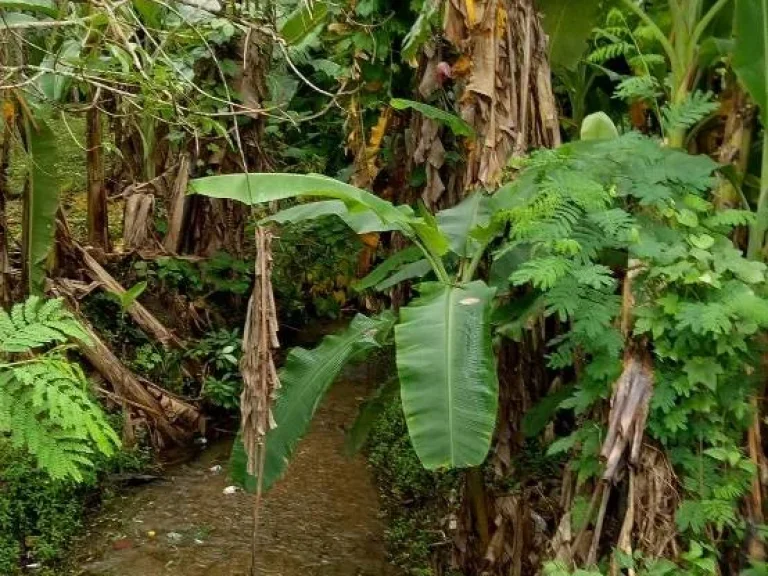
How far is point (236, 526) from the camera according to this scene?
4258mm

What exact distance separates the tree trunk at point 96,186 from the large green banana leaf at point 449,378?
290 cm

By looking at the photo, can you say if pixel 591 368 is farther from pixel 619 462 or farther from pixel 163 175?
pixel 163 175

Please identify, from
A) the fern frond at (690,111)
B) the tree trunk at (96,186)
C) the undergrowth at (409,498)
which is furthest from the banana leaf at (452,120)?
the tree trunk at (96,186)

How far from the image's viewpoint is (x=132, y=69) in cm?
346

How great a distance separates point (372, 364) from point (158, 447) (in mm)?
2123

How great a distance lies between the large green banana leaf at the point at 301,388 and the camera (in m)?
2.99

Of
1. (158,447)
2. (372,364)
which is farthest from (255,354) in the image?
(372,364)

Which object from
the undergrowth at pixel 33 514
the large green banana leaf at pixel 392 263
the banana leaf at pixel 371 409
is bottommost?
the undergrowth at pixel 33 514

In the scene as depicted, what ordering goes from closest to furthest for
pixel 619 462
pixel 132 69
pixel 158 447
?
pixel 619 462 < pixel 132 69 < pixel 158 447

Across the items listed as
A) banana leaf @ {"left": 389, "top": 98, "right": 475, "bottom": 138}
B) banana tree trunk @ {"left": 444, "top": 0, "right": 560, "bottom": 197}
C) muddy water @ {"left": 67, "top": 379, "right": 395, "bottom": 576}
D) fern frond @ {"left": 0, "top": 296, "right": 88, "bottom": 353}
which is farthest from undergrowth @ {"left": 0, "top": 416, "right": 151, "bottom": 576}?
banana tree trunk @ {"left": 444, "top": 0, "right": 560, "bottom": 197}

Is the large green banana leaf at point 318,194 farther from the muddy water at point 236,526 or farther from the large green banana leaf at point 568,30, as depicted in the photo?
the muddy water at point 236,526

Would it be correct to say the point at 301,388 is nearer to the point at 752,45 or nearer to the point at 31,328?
the point at 31,328

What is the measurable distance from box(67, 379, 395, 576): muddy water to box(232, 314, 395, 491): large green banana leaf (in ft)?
3.39

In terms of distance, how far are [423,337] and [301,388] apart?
618 millimetres
